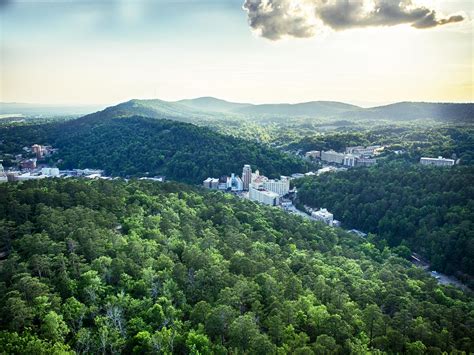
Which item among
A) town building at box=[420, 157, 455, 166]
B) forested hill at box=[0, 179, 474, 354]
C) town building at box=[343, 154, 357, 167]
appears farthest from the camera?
town building at box=[343, 154, 357, 167]

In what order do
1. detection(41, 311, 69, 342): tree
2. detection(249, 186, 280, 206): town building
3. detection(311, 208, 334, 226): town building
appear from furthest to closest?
detection(249, 186, 280, 206): town building → detection(311, 208, 334, 226): town building → detection(41, 311, 69, 342): tree

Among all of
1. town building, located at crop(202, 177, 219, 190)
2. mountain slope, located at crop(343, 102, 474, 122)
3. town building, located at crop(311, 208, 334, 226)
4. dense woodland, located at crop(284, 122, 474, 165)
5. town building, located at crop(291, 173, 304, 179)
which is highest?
mountain slope, located at crop(343, 102, 474, 122)

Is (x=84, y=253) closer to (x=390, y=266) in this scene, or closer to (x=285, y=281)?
(x=285, y=281)

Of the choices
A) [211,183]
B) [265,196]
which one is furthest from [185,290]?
[211,183]

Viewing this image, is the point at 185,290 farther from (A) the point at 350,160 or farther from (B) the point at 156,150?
(A) the point at 350,160

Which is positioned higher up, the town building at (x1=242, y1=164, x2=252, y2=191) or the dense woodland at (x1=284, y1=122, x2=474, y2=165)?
the dense woodland at (x1=284, y1=122, x2=474, y2=165)

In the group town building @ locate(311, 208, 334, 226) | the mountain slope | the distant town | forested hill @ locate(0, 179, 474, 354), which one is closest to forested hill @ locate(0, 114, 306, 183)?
the distant town

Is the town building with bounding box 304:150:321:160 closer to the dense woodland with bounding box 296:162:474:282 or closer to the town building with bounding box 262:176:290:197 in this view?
the town building with bounding box 262:176:290:197
